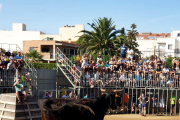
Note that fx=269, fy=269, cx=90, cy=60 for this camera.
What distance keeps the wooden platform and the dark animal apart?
346cm

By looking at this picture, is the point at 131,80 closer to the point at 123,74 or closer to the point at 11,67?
the point at 123,74

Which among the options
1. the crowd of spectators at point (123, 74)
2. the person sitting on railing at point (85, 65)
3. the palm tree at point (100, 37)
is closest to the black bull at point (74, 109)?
the crowd of spectators at point (123, 74)

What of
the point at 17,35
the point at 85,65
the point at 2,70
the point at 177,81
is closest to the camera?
the point at 2,70

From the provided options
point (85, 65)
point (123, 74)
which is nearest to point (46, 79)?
point (85, 65)

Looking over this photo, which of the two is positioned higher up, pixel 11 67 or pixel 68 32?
pixel 68 32

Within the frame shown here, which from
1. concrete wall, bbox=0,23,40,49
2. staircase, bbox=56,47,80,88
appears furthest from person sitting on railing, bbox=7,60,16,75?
concrete wall, bbox=0,23,40,49

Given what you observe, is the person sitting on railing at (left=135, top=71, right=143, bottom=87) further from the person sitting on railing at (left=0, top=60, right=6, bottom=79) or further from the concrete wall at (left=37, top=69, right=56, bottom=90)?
the person sitting on railing at (left=0, top=60, right=6, bottom=79)

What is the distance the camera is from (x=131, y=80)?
19750mm

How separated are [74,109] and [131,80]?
40.3 feet

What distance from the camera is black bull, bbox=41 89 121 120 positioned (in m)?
7.93

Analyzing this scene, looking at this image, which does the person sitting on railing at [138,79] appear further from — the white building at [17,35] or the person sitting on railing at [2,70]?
the white building at [17,35]

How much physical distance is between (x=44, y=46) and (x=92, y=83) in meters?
34.0

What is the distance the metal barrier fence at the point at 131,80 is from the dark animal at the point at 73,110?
10.5 m

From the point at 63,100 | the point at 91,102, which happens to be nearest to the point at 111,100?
the point at 91,102
